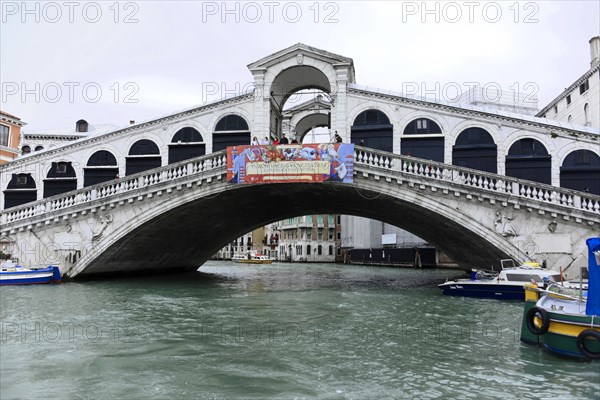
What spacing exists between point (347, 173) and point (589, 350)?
12.9 m

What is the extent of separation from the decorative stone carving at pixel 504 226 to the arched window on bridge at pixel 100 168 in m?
19.1

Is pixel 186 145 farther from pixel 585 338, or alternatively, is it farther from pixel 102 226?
pixel 585 338

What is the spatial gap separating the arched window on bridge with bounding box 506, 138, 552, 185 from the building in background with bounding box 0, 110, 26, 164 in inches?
1369

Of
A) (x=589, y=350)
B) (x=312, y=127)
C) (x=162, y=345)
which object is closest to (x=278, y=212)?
(x=312, y=127)

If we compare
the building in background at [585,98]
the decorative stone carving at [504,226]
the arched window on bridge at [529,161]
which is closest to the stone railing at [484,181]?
the decorative stone carving at [504,226]

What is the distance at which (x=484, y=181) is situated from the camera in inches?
818

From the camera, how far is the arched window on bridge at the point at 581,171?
2281cm

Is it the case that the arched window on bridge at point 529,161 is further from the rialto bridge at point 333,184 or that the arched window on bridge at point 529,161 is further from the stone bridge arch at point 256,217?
the stone bridge arch at point 256,217

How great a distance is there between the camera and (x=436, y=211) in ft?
68.6

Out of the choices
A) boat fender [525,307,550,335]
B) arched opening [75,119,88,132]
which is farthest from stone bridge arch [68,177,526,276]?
arched opening [75,119,88,132]

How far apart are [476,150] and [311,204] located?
9621 millimetres

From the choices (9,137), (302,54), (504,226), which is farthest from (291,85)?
(9,137)

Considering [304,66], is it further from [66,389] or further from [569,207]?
[66,389]

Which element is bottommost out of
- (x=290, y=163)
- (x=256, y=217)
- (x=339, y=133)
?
(x=256, y=217)
